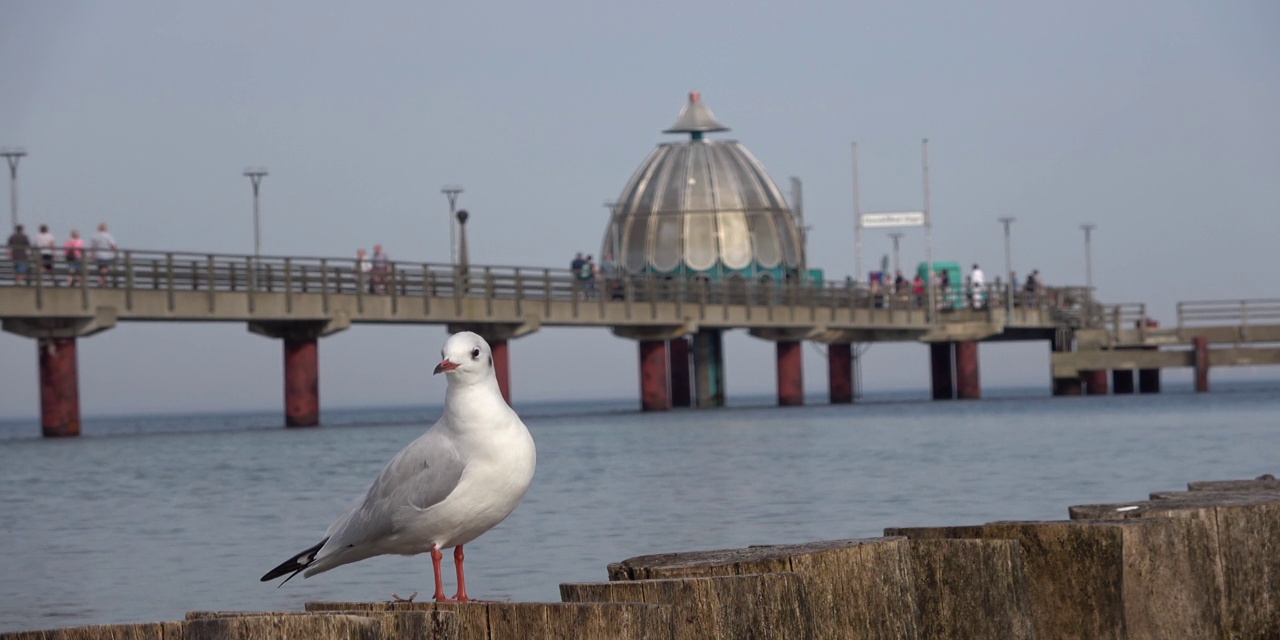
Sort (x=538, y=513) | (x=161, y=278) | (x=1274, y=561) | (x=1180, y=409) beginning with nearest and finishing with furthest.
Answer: (x=1274, y=561) → (x=538, y=513) → (x=161, y=278) → (x=1180, y=409)

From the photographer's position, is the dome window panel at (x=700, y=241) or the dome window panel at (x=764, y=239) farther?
the dome window panel at (x=764, y=239)

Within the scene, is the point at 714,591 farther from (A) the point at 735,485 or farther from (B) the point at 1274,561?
(A) the point at 735,485

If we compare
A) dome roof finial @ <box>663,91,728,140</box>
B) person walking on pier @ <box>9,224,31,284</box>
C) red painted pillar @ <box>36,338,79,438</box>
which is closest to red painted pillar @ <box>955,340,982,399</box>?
dome roof finial @ <box>663,91,728,140</box>

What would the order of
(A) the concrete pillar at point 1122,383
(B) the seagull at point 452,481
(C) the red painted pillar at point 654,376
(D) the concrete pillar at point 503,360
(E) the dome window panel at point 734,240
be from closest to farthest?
(B) the seagull at point 452,481 → (D) the concrete pillar at point 503,360 → (C) the red painted pillar at point 654,376 → (A) the concrete pillar at point 1122,383 → (E) the dome window panel at point 734,240

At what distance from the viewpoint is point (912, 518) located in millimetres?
14297

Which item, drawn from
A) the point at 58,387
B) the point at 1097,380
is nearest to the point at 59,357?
the point at 58,387

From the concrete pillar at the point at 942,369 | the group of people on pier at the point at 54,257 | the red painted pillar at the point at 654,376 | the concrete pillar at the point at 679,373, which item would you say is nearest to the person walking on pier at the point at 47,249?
the group of people on pier at the point at 54,257

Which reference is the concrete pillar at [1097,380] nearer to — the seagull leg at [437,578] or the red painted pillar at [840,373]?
the red painted pillar at [840,373]

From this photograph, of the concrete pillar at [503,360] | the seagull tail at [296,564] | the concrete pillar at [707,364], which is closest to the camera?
the seagull tail at [296,564]

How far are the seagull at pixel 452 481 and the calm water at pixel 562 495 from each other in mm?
4335

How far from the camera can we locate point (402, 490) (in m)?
5.95

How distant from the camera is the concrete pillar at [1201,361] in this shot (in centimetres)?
5366

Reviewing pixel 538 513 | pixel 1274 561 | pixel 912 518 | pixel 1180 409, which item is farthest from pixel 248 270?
pixel 1274 561

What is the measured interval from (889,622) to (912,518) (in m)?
7.87
